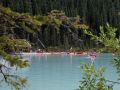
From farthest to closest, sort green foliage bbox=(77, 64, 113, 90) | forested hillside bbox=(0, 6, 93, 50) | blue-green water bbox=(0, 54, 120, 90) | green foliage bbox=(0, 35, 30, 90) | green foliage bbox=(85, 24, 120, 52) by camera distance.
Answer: blue-green water bbox=(0, 54, 120, 90)
green foliage bbox=(77, 64, 113, 90)
green foliage bbox=(85, 24, 120, 52)
forested hillside bbox=(0, 6, 93, 50)
green foliage bbox=(0, 35, 30, 90)

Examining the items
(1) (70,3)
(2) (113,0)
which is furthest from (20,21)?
(2) (113,0)

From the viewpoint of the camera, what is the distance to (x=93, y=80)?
497 cm

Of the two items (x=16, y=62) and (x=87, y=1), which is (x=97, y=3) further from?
(x=16, y=62)

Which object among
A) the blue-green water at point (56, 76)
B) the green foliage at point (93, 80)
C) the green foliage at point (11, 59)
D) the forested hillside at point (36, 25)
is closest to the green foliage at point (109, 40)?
the forested hillside at point (36, 25)

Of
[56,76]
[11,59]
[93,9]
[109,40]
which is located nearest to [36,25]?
[11,59]

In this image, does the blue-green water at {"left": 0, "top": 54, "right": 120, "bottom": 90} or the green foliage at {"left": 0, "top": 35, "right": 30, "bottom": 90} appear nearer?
the green foliage at {"left": 0, "top": 35, "right": 30, "bottom": 90}

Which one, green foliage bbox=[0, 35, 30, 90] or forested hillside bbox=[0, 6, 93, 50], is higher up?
forested hillside bbox=[0, 6, 93, 50]

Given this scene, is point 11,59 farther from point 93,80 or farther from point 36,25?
Answer: point 93,80

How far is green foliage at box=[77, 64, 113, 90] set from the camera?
195 inches

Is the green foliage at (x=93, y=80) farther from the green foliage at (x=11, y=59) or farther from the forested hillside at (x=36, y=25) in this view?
the green foliage at (x=11, y=59)

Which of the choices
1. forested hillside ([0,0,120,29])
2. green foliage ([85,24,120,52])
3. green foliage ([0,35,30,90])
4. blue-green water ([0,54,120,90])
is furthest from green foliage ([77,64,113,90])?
forested hillside ([0,0,120,29])

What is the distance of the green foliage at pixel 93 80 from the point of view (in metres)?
4.95

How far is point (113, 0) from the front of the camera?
157875 mm

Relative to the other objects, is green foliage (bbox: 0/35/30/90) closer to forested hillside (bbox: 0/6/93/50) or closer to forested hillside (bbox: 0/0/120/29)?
forested hillside (bbox: 0/6/93/50)
